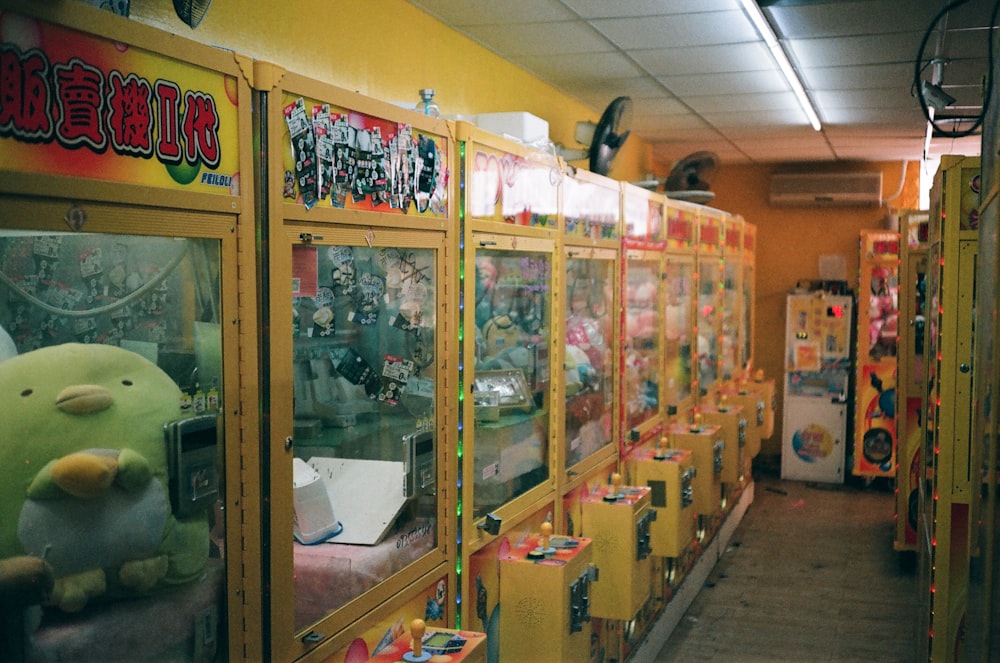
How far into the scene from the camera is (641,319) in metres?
5.43

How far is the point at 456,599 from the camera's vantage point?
10.2ft

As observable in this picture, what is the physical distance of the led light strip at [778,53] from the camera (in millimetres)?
4246

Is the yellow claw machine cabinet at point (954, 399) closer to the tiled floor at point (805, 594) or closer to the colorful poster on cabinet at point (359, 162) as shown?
the tiled floor at point (805, 594)

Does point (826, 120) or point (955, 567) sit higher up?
point (826, 120)

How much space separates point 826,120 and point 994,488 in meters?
6.03

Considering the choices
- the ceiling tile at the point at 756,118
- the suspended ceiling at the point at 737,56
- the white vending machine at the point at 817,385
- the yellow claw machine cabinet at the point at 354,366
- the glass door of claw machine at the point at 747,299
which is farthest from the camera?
the white vending machine at the point at 817,385

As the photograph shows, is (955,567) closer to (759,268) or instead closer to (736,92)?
(736,92)

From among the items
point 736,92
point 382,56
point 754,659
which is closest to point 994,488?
point 382,56

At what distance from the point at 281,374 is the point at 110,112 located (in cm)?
68

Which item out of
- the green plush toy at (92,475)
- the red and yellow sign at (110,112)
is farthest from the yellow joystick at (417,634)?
the red and yellow sign at (110,112)

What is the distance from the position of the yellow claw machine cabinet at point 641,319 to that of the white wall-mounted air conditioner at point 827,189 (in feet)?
14.8

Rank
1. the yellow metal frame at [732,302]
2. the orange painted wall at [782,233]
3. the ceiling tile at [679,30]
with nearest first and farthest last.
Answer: the ceiling tile at [679,30] < the yellow metal frame at [732,302] < the orange painted wall at [782,233]

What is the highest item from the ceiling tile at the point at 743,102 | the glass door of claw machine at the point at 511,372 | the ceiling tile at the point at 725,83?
the ceiling tile at the point at 743,102

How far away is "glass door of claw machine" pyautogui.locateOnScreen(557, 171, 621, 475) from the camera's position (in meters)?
4.20
